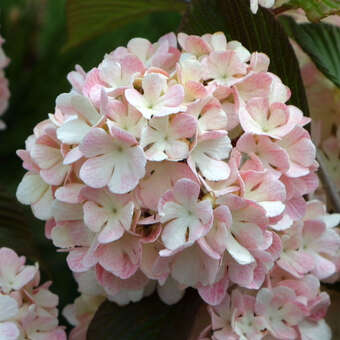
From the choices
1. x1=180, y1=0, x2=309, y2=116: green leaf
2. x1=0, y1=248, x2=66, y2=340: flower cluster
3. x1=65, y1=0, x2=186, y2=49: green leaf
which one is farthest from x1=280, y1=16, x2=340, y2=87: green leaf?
x1=0, y1=248, x2=66, y2=340: flower cluster

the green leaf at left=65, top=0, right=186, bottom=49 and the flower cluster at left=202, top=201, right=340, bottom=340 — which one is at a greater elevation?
the green leaf at left=65, top=0, right=186, bottom=49

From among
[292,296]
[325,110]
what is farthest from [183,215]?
[325,110]

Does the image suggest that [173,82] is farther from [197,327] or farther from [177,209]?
[197,327]

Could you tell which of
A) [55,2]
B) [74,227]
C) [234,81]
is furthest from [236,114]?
[55,2]

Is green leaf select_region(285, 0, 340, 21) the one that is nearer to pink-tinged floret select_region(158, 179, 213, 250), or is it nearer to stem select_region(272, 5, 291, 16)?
stem select_region(272, 5, 291, 16)

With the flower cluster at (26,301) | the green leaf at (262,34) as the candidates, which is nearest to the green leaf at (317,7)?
the green leaf at (262,34)

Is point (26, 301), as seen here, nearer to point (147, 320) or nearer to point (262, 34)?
point (147, 320)

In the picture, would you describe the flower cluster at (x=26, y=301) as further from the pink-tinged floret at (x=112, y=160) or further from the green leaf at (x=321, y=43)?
the green leaf at (x=321, y=43)
